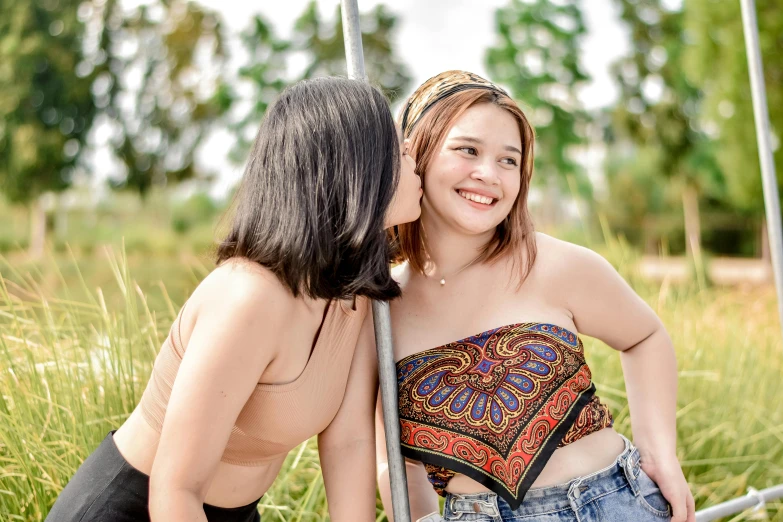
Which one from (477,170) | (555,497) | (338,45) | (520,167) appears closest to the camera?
(555,497)

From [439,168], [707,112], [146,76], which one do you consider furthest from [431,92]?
[146,76]

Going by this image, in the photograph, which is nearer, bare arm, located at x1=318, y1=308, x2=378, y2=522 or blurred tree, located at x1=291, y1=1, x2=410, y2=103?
bare arm, located at x1=318, y1=308, x2=378, y2=522

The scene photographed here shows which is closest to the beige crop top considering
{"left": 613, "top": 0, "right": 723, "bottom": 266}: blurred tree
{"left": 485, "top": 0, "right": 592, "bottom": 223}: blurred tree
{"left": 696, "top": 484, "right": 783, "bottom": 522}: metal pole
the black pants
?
the black pants

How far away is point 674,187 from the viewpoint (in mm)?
23266

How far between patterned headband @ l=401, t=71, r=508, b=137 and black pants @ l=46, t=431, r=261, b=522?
1.00 meters

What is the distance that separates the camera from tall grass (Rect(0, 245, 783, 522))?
232 cm

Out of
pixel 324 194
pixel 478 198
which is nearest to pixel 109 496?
pixel 324 194

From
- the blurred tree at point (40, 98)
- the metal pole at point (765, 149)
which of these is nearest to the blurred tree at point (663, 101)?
the blurred tree at point (40, 98)

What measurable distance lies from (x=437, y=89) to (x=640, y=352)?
33.3 inches

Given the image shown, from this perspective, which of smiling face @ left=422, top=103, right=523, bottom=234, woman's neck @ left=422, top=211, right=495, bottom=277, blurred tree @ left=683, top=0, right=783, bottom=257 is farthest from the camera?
blurred tree @ left=683, top=0, right=783, bottom=257

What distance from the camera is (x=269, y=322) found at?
1391 mm

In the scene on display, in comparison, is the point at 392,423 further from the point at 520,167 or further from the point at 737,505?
the point at 737,505

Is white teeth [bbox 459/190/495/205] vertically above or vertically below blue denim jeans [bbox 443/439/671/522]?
above

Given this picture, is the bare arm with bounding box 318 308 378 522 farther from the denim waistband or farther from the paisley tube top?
the denim waistband
